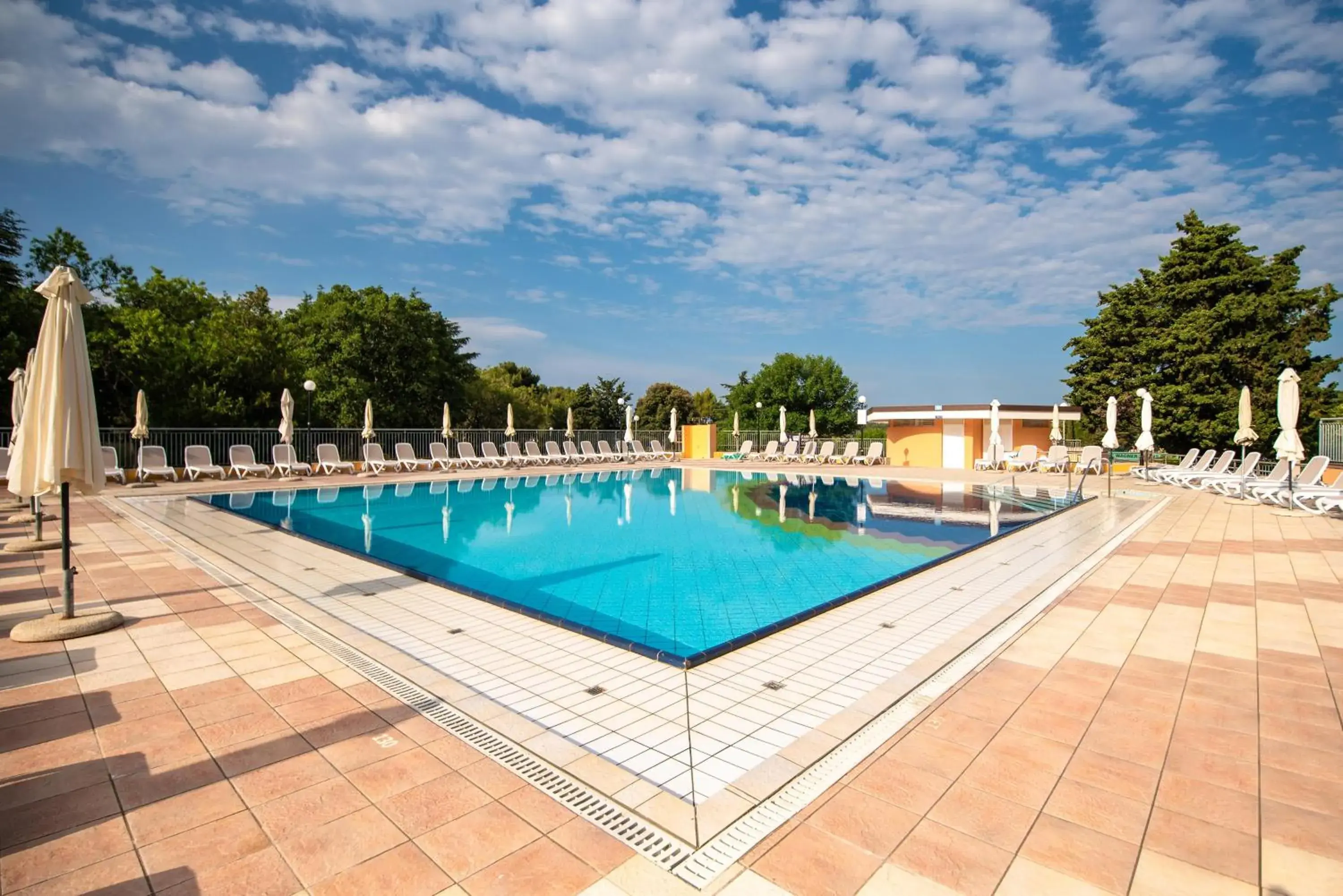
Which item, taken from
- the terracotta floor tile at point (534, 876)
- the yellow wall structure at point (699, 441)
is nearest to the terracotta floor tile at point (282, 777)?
the terracotta floor tile at point (534, 876)

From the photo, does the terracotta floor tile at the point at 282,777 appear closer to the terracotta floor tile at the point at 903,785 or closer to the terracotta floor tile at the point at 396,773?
the terracotta floor tile at the point at 396,773

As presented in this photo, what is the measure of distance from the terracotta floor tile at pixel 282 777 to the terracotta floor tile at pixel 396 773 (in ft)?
0.37

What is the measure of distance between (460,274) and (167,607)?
2289 cm

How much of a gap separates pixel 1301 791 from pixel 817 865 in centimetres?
185

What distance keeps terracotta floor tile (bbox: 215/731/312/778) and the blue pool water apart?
1.81 metres

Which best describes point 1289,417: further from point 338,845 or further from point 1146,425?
point 338,845

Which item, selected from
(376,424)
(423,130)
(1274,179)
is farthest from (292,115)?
(1274,179)

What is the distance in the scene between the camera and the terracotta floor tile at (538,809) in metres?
2.05

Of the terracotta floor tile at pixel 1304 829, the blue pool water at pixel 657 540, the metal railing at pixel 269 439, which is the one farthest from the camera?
the metal railing at pixel 269 439

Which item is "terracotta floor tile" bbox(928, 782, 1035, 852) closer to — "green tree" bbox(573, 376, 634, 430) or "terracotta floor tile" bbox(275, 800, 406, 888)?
"terracotta floor tile" bbox(275, 800, 406, 888)

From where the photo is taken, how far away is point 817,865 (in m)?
1.83

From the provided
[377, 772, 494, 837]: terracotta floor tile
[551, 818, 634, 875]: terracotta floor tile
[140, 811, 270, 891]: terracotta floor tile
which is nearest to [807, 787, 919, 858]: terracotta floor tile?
[551, 818, 634, 875]: terracotta floor tile

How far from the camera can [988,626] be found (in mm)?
4141

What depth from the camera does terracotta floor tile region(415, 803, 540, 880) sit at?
184cm
